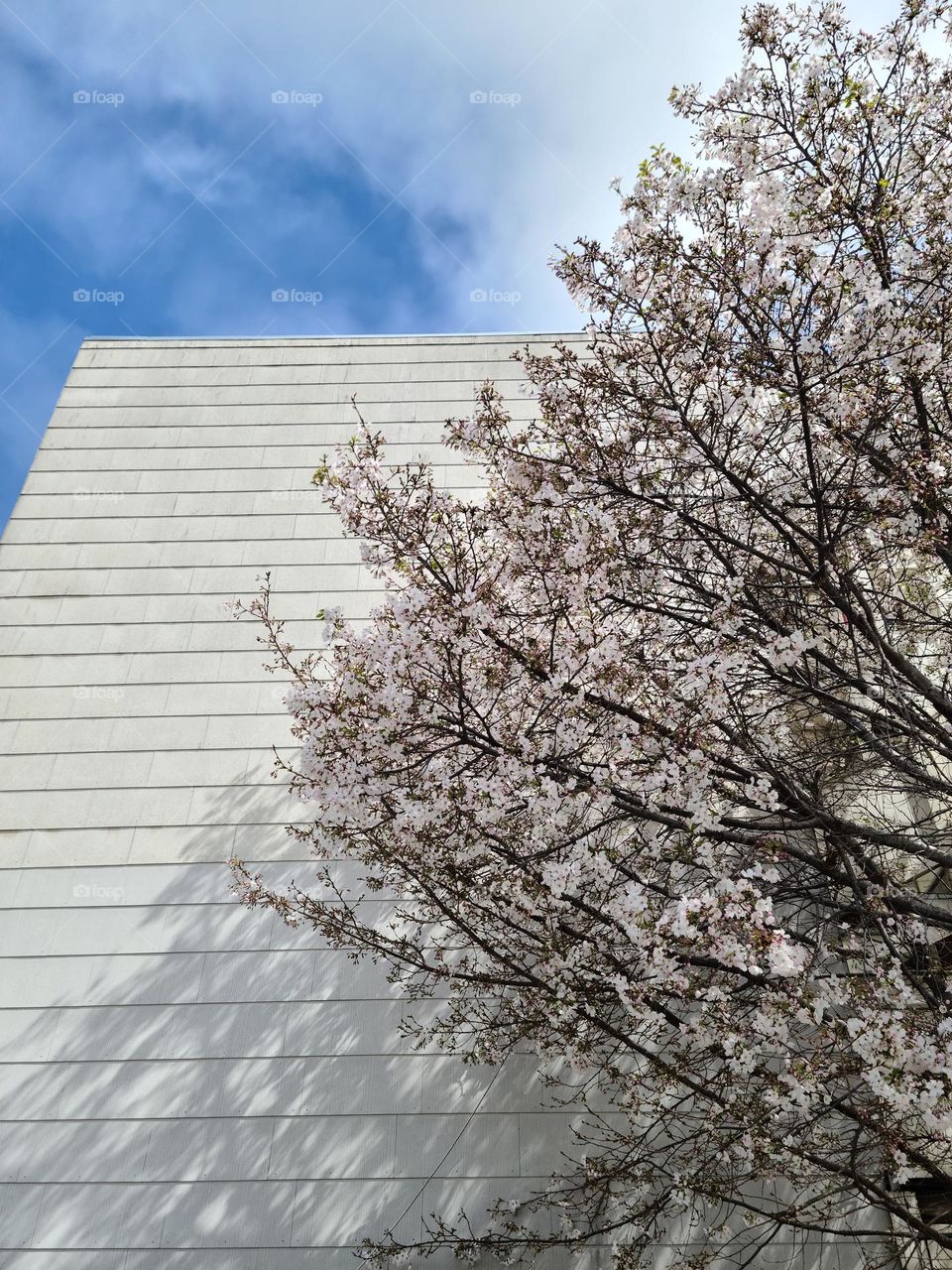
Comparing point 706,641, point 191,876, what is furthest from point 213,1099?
point 706,641

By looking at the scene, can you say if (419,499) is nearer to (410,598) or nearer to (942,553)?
(410,598)

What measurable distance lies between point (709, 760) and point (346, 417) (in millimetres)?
7789

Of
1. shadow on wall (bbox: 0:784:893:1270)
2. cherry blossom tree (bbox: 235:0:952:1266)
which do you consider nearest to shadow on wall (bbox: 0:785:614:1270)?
shadow on wall (bbox: 0:784:893:1270)

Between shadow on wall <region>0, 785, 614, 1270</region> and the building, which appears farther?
the building

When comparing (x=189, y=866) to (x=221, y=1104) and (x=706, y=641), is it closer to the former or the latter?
(x=221, y=1104)

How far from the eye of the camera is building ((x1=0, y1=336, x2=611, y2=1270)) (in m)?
6.35

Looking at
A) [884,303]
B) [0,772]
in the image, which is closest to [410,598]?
[884,303]

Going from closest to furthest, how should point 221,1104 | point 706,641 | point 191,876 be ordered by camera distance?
point 706,641 → point 221,1104 → point 191,876

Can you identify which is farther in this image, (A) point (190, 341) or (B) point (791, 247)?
(A) point (190, 341)

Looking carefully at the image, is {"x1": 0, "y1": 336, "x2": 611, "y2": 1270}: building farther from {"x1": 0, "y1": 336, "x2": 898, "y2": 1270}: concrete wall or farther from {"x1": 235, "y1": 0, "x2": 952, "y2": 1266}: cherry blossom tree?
{"x1": 235, "y1": 0, "x2": 952, "y2": 1266}: cherry blossom tree

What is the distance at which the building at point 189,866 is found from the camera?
6348mm

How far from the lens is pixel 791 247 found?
13.9ft

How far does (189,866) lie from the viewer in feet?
25.5

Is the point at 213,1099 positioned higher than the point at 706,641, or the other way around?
the point at 706,641
